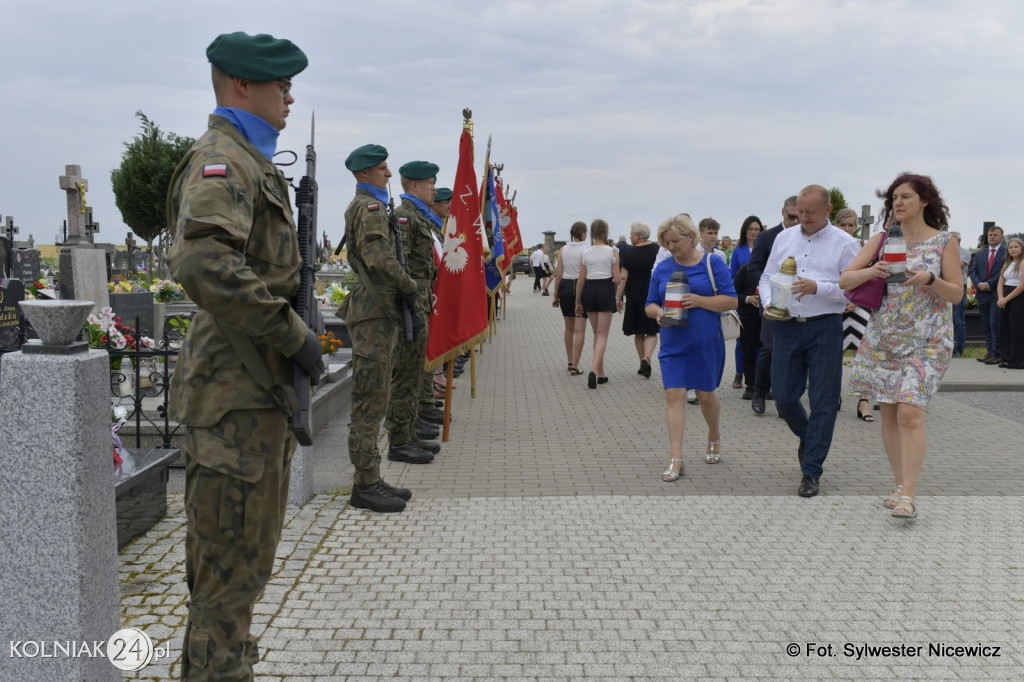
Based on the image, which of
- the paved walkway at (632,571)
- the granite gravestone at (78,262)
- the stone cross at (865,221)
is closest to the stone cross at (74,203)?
the granite gravestone at (78,262)

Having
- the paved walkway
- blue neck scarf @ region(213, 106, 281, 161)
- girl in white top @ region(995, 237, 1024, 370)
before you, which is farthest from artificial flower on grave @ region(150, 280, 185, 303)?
girl in white top @ region(995, 237, 1024, 370)

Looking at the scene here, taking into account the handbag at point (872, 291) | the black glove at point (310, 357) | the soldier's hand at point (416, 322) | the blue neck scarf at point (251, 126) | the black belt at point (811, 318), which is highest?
the blue neck scarf at point (251, 126)

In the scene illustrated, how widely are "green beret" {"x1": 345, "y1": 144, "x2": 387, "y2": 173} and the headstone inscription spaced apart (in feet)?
19.9

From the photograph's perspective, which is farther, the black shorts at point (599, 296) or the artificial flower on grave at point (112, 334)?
the black shorts at point (599, 296)

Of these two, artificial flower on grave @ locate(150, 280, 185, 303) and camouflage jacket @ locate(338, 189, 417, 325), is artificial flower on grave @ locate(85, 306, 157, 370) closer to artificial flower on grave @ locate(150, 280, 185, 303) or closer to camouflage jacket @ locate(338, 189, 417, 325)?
camouflage jacket @ locate(338, 189, 417, 325)

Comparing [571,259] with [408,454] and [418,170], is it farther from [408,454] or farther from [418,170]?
[408,454]

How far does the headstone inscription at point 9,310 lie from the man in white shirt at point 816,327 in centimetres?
840

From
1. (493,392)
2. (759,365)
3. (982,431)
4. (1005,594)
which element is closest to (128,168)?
(493,392)

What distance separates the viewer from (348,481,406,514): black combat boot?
543cm

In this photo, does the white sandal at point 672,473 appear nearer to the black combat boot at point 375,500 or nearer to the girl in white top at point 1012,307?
the black combat boot at point 375,500

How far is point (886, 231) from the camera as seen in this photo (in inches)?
214

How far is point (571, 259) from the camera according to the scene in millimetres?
12539

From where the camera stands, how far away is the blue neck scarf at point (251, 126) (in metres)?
2.72

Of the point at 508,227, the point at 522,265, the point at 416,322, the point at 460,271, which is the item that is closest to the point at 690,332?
the point at 460,271
